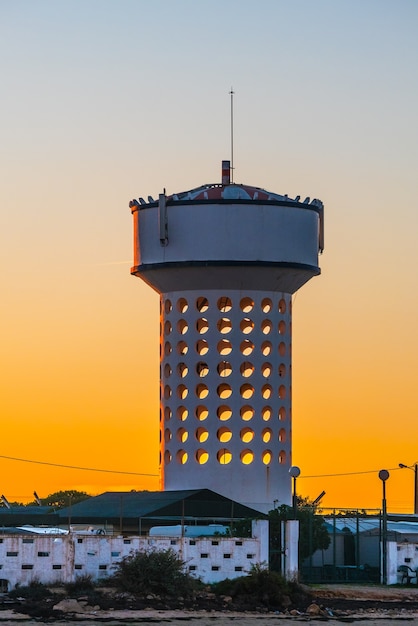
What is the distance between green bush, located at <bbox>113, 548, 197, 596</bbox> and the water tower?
86.8 feet

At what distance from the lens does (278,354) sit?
121 meters

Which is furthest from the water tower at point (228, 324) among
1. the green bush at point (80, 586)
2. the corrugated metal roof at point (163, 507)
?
the green bush at point (80, 586)

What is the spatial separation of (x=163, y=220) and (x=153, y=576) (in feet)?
105

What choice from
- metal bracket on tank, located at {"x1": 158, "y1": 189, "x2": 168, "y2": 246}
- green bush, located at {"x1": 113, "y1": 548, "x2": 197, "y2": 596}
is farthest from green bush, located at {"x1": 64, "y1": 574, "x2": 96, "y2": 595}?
metal bracket on tank, located at {"x1": 158, "y1": 189, "x2": 168, "y2": 246}

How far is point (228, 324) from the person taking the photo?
396 feet

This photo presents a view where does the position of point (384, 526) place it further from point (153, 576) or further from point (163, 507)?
point (153, 576)

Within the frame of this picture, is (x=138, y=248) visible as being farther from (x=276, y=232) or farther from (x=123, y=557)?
(x=123, y=557)

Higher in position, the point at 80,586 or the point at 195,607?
the point at 80,586

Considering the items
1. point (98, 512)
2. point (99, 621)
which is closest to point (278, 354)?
point (98, 512)

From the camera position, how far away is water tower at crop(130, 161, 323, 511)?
11812cm

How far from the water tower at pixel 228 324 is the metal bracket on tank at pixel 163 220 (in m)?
0.05

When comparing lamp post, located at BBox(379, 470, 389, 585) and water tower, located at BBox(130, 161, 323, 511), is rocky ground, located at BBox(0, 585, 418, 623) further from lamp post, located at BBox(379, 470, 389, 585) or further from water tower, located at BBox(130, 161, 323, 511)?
water tower, located at BBox(130, 161, 323, 511)

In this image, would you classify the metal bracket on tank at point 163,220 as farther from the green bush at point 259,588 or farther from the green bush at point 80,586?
the green bush at point 80,586

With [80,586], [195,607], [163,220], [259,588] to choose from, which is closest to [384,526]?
[259,588]
